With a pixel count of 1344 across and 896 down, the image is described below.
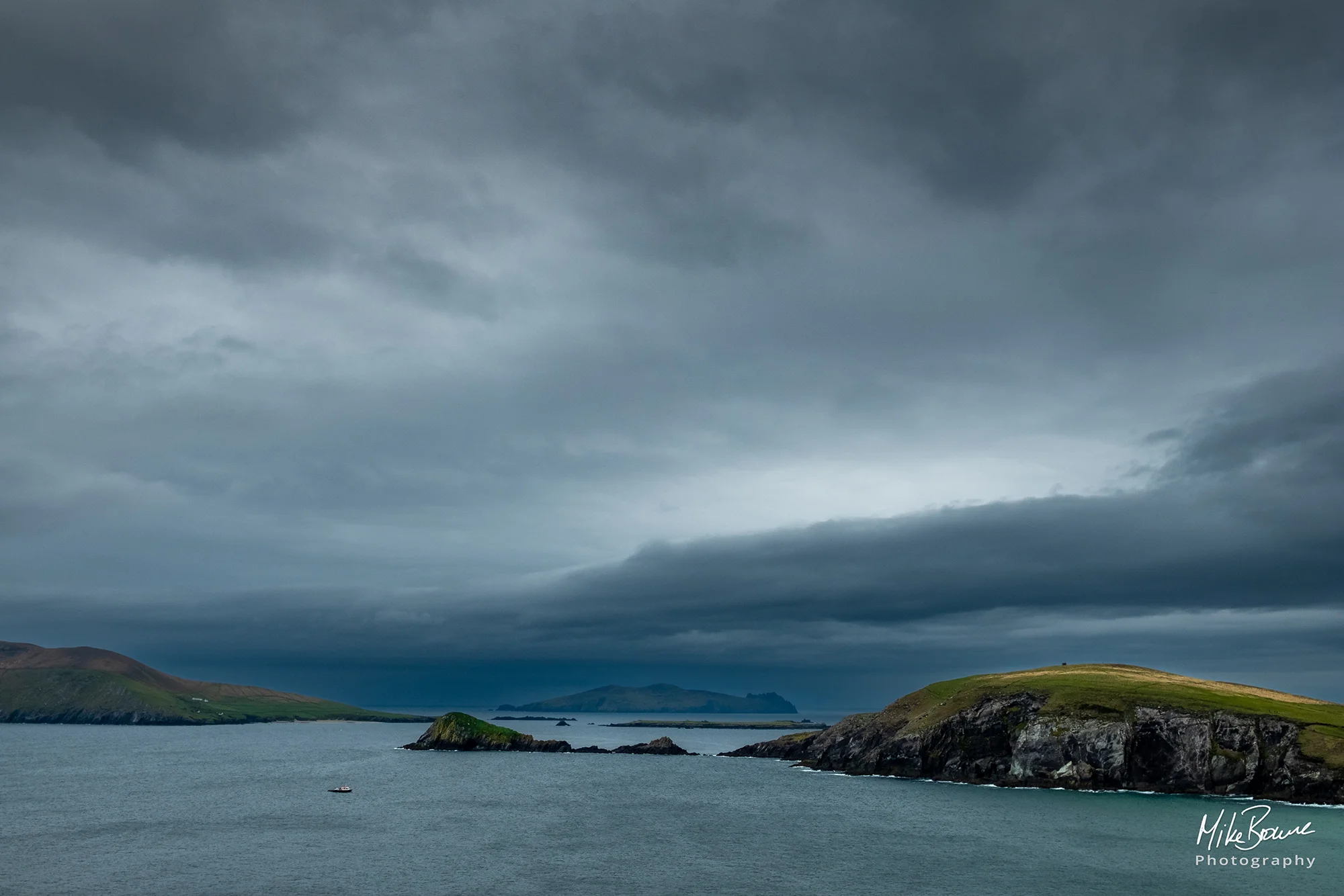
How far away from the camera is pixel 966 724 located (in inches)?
7539

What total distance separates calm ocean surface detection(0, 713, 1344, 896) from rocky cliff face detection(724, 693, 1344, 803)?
9.89 meters

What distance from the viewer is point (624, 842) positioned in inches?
4471

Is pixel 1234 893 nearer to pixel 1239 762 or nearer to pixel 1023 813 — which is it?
pixel 1023 813

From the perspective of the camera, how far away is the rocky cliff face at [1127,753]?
151 metres

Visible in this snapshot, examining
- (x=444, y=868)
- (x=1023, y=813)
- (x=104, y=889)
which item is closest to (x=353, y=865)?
(x=444, y=868)

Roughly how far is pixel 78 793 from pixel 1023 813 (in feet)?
545

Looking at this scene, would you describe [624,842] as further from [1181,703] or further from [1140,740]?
[1181,703]
